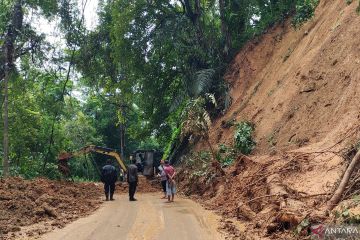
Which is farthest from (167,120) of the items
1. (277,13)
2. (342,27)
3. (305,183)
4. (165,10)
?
(305,183)

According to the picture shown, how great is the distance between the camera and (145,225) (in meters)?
11.1

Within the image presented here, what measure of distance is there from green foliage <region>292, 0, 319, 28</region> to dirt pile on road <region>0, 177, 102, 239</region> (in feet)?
43.8

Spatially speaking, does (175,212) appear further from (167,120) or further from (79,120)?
(79,120)

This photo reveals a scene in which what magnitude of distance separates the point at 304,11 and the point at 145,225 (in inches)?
598

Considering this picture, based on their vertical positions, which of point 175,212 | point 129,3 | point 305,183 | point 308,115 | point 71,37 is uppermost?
point 129,3

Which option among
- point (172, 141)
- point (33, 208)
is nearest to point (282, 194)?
point (33, 208)

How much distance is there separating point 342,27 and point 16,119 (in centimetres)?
2034

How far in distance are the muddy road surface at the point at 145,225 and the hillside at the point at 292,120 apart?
878 mm

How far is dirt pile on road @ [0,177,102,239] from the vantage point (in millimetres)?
11164

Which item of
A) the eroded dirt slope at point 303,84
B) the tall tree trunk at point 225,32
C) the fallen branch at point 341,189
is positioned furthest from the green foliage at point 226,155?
the tall tree trunk at point 225,32

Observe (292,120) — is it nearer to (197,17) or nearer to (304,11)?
(304,11)

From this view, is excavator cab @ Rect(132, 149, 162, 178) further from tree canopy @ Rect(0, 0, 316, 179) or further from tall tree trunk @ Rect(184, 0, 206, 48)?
tall tree trunk @ Rect(184, 0, 206, 48)

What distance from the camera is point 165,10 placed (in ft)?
89.7

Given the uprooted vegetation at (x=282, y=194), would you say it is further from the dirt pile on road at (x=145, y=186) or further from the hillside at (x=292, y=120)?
the dirt pile on road at (x=145, y=186)
